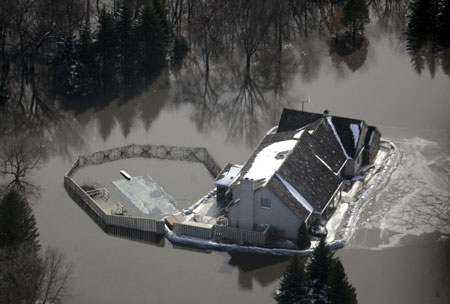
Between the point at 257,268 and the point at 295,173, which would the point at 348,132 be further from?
the point at 257,268

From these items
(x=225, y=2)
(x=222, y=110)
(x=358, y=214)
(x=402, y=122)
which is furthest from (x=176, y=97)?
(x=358, y=214)

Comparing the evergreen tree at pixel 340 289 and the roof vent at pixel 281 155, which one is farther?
the roof vent at pixel 281 155

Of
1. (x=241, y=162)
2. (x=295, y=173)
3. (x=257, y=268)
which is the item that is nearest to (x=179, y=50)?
(x=241, y=162)

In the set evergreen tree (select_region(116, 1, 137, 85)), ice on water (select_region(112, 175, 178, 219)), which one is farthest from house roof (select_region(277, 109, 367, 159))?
evergreen tree (select_region(116, 1, 137, 85))

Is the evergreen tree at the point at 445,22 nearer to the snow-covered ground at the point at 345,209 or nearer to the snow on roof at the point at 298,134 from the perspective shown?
the snow-covered ground at the point at 345,209

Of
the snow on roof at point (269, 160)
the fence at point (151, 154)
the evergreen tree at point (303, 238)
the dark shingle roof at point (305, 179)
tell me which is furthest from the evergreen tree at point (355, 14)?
the evergreen tree at point (303, 238)
